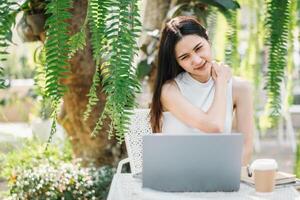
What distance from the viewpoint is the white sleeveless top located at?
1.91m

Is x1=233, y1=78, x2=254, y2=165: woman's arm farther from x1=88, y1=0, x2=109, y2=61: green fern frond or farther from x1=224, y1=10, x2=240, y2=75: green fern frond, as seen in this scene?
x1=88, y1=0, x2=109, y2=61: green fern frond

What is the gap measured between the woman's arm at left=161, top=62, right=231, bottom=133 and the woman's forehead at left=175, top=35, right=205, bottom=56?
13 cm

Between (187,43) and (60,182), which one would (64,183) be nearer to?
(60,182)

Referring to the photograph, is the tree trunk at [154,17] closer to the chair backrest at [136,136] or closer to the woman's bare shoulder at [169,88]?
the chair backrest at [136,136]

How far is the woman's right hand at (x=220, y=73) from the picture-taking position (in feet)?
6.03

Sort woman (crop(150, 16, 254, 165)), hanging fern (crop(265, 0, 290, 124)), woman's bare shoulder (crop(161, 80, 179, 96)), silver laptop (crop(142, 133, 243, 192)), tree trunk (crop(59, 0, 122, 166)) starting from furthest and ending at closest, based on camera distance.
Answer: tree trunk (crop(59, 0, 122, 166))
woman's bare shoulder (crop(161, 80, 179, 96))
woman (crop(150, 16, 254, 165))
hanging fern (crop(265, 0, 290, 124))
silver laptop (crop(142, 133, 243, 192))

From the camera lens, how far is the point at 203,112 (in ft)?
5.92

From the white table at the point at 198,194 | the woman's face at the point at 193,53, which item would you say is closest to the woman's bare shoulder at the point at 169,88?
the woman's face at the point at 193,53

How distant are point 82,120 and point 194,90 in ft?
3.49

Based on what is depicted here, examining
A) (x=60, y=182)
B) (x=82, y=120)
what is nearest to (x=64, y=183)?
(x=60, y=182)

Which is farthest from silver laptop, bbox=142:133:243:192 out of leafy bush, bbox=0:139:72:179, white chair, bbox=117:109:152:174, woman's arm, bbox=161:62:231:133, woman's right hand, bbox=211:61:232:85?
leafy bush, bbox=0:139:72:179

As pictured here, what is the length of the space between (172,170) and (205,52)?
45cm

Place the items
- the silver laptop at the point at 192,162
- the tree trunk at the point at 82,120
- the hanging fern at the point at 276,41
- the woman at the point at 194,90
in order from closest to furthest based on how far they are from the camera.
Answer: the silver laptop at the point at 192,162 < the hanging fern at the point at 276,41 < the woman at the point at 194,90 < the tree trunk at the point at 82,120

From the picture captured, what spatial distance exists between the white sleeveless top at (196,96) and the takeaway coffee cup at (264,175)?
408 mm
